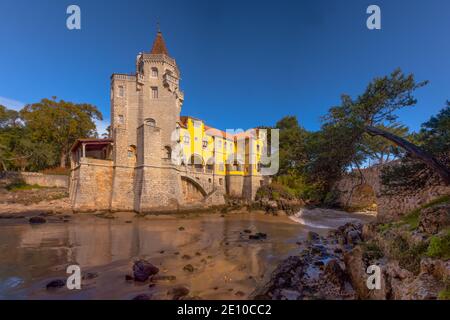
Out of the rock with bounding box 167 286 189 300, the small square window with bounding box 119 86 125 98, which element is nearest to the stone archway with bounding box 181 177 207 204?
the small square window with bounding box 119 86 125 98

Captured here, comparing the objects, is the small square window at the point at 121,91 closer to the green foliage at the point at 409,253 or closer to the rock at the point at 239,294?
the rock at the point at 239,294

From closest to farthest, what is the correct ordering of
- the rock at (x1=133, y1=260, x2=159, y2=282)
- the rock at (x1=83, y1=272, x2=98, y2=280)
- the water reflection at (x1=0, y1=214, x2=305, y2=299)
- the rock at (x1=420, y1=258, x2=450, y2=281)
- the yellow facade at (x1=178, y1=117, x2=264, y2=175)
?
1. the rock at (x1=420, y1=258, x2=450, y2=281)
2. the water reflection at (x1=0, y1=214, x2=305, y2=299)
3. the rock at (x1=133, y1=260, x2=159, y2=282)
4. the rock at (x1=83, y1=272, x2=98, y2=280)
5. the yellow facade at (x1=178, y1=117, x2=264, y2=175)

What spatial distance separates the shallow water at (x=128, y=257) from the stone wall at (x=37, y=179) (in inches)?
505

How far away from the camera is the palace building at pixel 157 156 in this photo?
23188 millimetres

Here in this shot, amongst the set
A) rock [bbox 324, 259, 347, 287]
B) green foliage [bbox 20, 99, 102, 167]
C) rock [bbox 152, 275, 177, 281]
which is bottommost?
rock [bbox 152, 275, 177, 281]

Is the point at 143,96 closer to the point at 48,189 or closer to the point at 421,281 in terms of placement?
the point at 48,189

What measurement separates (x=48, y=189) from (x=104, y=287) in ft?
88.9

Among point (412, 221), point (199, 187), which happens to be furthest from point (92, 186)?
point (412, 221)

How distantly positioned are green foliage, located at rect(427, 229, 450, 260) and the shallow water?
4.47 metres

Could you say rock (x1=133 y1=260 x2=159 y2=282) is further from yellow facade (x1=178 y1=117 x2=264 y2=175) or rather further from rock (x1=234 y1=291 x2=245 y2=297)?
yellow facade (x1=178 y1=117 x2=264 y2=175)

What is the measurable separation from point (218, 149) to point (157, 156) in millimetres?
12335

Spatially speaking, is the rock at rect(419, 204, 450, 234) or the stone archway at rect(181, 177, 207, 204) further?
the stone archway at rect(181, 177, 207, 204)

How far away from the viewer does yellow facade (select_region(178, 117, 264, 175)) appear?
103 ft

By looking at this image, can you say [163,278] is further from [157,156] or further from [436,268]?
[157,156]
